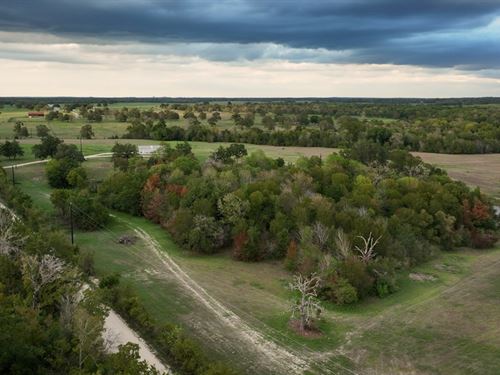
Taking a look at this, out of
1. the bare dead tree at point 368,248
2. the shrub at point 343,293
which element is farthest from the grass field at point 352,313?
the bare dead tree at point 368,248

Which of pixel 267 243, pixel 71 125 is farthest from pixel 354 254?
pixel 71 125

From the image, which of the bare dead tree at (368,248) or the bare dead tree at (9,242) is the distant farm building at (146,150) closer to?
the bare dead tree at (9,242)

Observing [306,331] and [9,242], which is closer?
[306,331]

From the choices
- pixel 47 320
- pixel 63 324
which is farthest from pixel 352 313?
pixel 47 320

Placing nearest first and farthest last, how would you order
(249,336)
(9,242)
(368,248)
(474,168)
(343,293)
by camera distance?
(249,336) < (9,242) < (343,293) < (368,248) < (474,168)

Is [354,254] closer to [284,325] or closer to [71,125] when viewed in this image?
[284,325]

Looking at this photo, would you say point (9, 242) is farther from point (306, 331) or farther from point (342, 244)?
point (342, 244)
